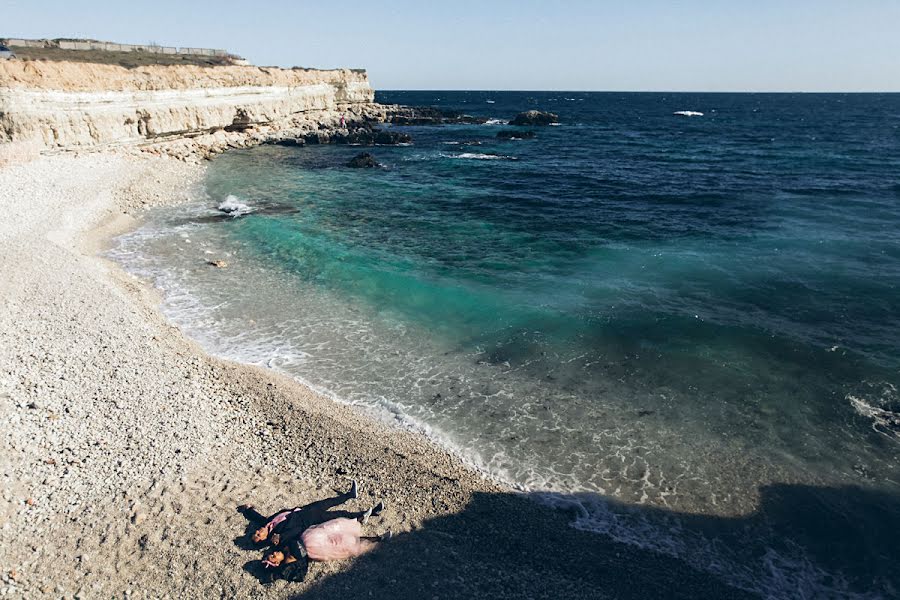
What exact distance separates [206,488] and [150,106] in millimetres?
45498

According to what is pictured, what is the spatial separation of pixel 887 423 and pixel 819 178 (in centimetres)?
3348

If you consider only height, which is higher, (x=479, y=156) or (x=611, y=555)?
(x=479, y=156)

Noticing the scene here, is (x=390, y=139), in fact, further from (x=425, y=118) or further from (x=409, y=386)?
(x=409, y=386)

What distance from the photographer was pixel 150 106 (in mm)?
43094

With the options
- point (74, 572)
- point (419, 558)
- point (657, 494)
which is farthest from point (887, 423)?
point (74, 572)

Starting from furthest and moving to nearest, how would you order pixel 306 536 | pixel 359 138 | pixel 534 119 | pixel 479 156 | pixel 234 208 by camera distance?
pixel 534 119 < pixel 359 138 < pixel 479 156 < pixel 234 208 < pixel 306 536

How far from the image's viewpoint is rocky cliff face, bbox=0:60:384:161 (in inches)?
1308

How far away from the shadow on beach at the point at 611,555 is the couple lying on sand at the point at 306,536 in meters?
0.24

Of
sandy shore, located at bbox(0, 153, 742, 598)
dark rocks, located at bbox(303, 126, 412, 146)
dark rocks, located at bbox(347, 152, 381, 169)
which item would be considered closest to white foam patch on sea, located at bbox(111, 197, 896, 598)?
sandy shore, located at bbox(0, 153, 742, 598)

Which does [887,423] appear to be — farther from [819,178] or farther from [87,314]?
[819,178]

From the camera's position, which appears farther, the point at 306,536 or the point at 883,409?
the point at 883,409

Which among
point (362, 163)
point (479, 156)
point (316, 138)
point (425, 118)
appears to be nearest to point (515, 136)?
point (479, 156)

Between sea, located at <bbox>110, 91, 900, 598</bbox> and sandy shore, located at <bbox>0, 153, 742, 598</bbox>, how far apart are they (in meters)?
0.96

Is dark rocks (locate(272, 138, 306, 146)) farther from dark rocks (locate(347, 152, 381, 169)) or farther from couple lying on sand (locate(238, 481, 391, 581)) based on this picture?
couple lying on sand (locate(238, 481, 391, 581))
